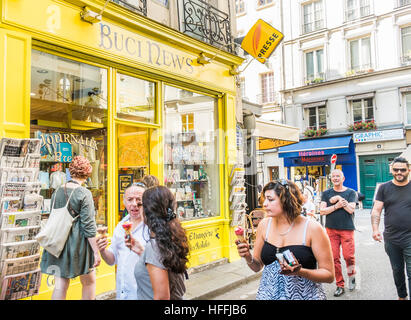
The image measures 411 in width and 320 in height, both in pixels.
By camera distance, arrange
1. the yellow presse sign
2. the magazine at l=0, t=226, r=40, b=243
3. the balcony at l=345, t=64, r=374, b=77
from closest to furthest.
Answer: the magazine at l=0, t=226, r=40, b=243 < the yellow presse sign < the balcony at l=345, t=64, r=374, b=77

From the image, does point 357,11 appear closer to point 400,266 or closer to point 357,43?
point 357,43

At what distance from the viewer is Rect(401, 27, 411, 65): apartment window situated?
18359 millimetres

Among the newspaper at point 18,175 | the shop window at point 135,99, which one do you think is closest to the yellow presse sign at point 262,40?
the shop window at point 135,99

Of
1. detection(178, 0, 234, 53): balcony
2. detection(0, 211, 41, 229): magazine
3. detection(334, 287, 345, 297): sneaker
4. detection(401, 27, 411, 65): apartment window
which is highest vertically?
detection(401, 27, 411, 65): apartment window

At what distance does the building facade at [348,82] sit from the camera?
1856 centimetres

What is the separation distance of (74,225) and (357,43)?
69.8 ft

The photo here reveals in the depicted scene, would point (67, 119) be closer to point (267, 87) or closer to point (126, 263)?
point (126, 263)

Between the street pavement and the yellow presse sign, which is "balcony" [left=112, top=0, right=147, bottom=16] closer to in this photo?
the yellow presse sign

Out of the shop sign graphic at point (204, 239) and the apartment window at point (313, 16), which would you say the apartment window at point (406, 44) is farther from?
the shop sign graphic at point (204, 239)

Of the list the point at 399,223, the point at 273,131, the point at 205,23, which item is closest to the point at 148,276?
the point at 399,223

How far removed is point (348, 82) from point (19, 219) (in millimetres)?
20667

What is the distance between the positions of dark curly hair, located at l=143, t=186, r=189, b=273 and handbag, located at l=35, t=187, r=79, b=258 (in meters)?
1.68

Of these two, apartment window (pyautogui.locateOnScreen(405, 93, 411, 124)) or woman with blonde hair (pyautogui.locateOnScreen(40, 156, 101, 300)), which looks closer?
woman with blonde hair (pyautogui.locateOnScreen(40, 156, 101, 300))

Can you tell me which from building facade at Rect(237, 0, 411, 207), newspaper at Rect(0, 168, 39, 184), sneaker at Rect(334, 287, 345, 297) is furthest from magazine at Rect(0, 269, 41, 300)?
building facade at Rect(237, 0, 411, 207)
